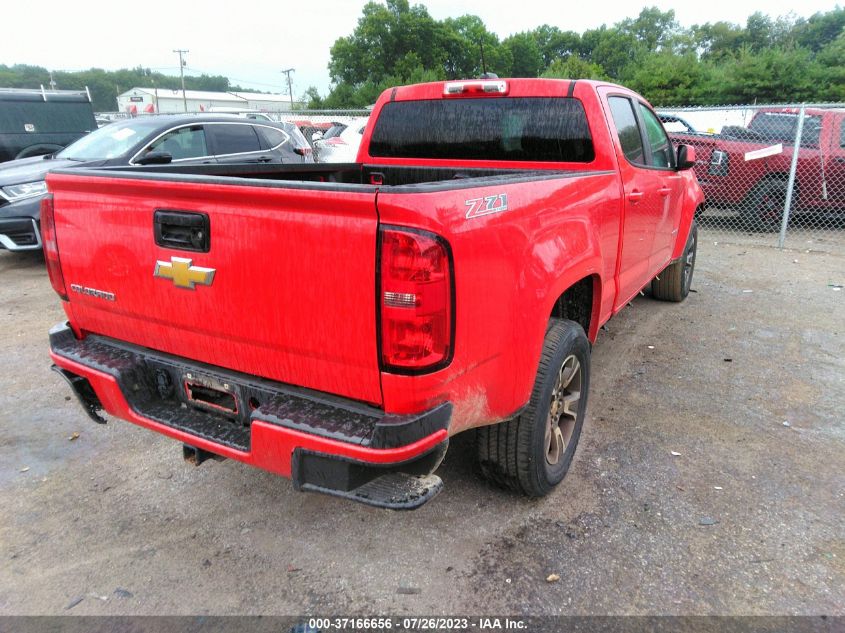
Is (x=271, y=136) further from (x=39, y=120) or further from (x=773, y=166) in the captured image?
(x=773, y=166)

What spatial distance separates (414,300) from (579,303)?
172 centimetres

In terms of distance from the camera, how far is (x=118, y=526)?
2713mm

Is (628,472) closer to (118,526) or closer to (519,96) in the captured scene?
(519,96)

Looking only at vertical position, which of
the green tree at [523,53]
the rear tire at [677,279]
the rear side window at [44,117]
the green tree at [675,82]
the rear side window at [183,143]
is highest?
the green tree at [523,53]

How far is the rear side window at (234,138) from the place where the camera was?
756cm

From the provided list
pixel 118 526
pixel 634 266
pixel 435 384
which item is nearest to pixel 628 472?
pixel 634 266

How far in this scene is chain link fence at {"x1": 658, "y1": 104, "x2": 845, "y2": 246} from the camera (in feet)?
29.5

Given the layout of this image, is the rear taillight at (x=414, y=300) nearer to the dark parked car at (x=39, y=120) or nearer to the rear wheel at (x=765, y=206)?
the rear wheel at (x=765, y=206)

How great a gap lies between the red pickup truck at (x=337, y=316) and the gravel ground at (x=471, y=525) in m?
0.37

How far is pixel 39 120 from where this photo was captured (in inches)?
389

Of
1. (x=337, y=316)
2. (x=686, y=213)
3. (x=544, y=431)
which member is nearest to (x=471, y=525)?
(x=544, y=431)

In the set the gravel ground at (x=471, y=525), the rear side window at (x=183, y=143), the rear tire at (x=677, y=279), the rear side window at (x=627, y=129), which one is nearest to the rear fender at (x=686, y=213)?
the rear tire at (x=677, y=279)

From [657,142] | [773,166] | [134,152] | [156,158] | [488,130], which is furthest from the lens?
[773,166]

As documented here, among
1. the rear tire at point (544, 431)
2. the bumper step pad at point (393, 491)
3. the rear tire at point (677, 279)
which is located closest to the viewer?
the bumper step pad at point (393, 491)
